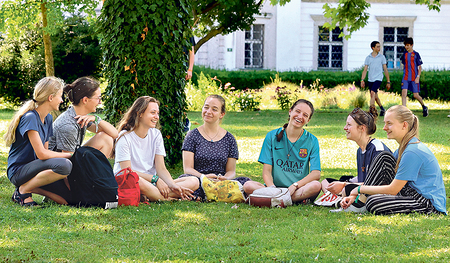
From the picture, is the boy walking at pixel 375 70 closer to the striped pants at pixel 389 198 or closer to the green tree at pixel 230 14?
the green tree at pixel 230 14

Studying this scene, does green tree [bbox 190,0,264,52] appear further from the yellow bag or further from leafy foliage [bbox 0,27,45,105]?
the yellow bag

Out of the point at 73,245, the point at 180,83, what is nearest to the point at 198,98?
the point at 180,83

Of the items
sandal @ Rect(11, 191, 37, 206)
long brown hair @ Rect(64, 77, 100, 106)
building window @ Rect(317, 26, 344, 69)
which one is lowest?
sandal @ Rect(11, 191, 37, 206)

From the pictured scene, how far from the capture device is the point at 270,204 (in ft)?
16.4

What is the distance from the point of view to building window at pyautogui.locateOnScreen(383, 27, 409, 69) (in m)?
25.9

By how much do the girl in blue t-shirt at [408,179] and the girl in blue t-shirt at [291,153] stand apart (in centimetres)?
91

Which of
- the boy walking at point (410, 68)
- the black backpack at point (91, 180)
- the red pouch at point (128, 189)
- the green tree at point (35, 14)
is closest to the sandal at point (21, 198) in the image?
the black backpack at point (91, 180)

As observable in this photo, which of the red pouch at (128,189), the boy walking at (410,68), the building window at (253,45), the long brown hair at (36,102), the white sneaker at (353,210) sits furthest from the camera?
the building window at (253,45)

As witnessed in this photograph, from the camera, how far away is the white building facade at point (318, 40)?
25125 millimetres

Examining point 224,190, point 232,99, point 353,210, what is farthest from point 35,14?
point 353,210

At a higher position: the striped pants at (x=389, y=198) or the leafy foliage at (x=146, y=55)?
the leafy foliage at (x=146, y=55)

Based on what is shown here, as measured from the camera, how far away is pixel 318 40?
83.9 ft

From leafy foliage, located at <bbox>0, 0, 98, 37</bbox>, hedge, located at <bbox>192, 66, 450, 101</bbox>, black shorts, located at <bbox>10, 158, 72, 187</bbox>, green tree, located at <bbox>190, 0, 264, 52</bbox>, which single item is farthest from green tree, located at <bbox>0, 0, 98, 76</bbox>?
black shorts, located at <bbox>10, 158, 72, 187</bbox>

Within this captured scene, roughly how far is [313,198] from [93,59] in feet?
45.8
